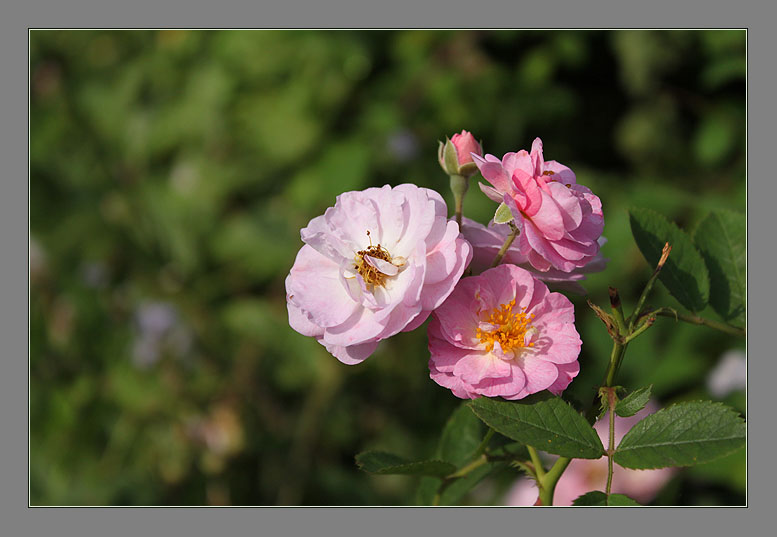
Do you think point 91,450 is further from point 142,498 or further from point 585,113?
point 585,113

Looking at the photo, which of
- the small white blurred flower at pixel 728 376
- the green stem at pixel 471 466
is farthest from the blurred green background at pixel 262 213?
the green stem at pixel 471 466

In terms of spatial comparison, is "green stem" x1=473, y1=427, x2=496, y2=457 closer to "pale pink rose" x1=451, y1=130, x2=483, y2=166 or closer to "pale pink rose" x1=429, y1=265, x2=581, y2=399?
"pale pink rose" x1=429, y1=265, x2=581, y2=399

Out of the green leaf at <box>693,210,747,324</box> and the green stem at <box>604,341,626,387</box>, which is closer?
the green stem at <box>604,341,626,387</box>

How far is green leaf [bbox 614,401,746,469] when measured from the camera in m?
0.78

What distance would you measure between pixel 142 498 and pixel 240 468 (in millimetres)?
421

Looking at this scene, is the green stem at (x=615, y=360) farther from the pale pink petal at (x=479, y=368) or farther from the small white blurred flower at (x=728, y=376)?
the small white blurred flower at (x=728, y=376)

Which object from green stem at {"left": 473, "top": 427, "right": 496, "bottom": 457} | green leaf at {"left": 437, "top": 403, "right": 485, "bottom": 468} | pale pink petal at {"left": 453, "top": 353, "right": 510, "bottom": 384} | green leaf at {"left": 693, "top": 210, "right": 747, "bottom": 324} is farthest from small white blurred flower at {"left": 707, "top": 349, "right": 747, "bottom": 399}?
pale pink petal at {"left": 453, "top": 353, "right": 510, "bottom": 384}

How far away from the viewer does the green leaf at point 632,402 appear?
2.54 ft

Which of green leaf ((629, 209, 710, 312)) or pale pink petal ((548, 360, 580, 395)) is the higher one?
green leaf ((629, 209, 710, 312))

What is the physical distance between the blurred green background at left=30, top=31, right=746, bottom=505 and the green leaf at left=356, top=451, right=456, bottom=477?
3.50 ft

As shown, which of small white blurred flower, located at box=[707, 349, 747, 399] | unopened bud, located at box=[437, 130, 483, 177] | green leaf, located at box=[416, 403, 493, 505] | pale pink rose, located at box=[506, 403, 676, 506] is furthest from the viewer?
small white blurred flower, located at box=[707, 349, 747, 399]

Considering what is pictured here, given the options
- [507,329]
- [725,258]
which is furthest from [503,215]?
[725,258]

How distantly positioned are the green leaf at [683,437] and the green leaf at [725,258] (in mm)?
322

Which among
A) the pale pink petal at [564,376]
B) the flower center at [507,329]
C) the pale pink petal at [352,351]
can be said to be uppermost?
the flower center at [507,329]
